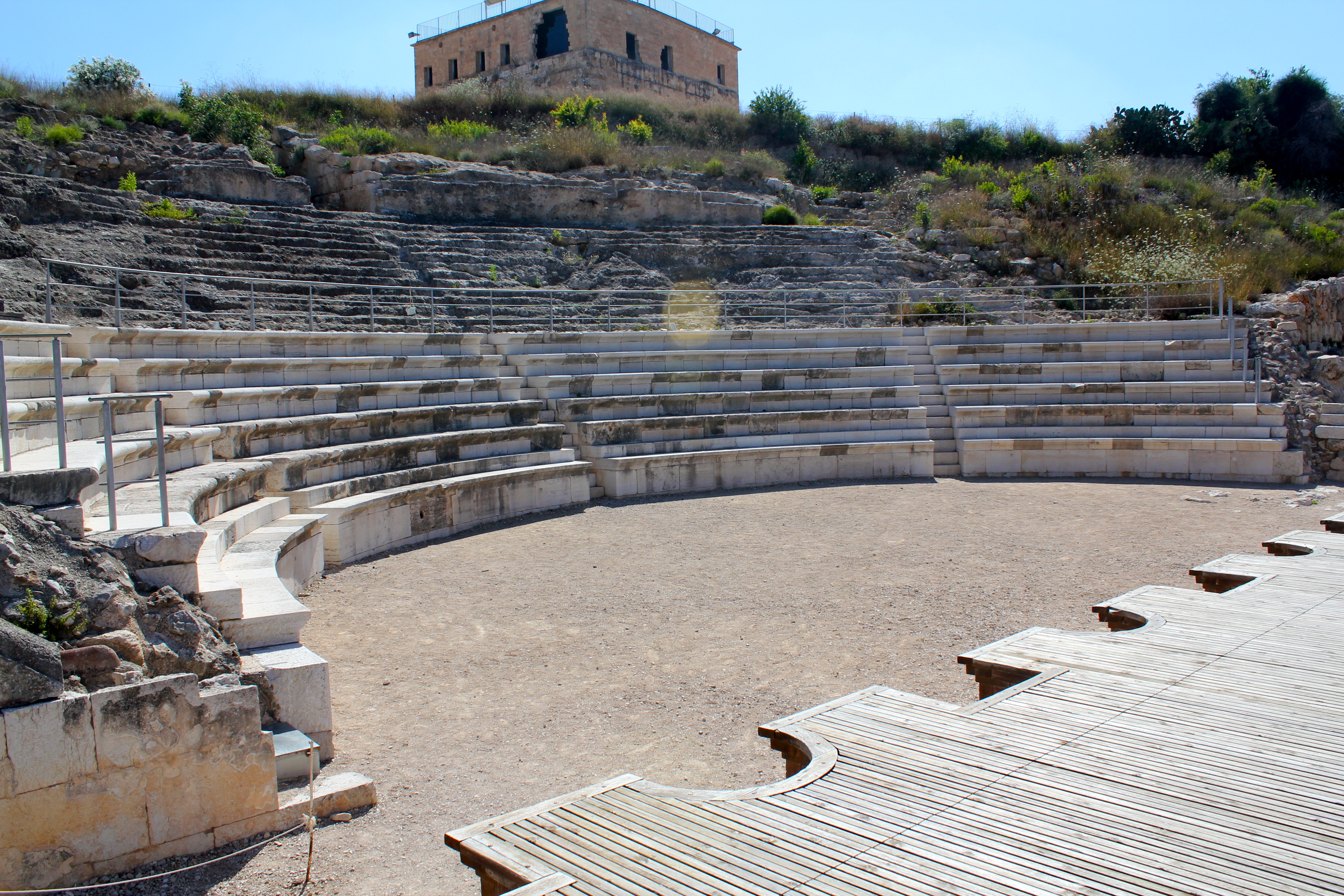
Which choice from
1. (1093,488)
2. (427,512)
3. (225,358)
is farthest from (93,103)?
(1093,488)

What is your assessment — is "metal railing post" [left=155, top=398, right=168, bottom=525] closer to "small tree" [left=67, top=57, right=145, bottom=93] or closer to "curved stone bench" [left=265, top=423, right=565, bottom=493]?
"curved stone bench" [left=265, top=423, right=565, bottom=493]

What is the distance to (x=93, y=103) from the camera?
18.1 m

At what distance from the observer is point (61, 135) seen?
15.8 m

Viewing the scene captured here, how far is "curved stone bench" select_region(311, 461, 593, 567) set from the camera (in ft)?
29.2

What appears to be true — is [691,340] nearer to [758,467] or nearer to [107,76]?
[758,467]

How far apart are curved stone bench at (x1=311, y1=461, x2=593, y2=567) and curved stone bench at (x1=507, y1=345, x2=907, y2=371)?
7.35 ft

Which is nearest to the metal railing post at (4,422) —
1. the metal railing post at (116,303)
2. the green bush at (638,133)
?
the metal railing post at (116,303)

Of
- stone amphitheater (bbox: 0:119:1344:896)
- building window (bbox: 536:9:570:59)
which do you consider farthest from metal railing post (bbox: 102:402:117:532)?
building window (bbox: 536:9:570:59)

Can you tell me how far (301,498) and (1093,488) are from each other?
10907mm

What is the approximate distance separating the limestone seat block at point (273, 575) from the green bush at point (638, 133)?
1990 cm

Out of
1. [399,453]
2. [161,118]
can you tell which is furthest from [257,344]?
[161,118]

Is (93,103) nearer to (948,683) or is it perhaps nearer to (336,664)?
(336,664)

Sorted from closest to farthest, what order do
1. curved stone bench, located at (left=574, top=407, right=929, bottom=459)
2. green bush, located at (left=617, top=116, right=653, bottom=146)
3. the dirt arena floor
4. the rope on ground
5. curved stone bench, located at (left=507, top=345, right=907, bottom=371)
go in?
1. the rope on ground
2. the dirt arena floor
3. curved stone bench, located at (left=574, top=407, right=929, bottom=459)
4. curved stone bench, located at (left=507, top=345, right=907, bottom=371)
5. green bush, located at (left=617, top=116, right=653, bottom=146)

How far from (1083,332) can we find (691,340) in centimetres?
709
